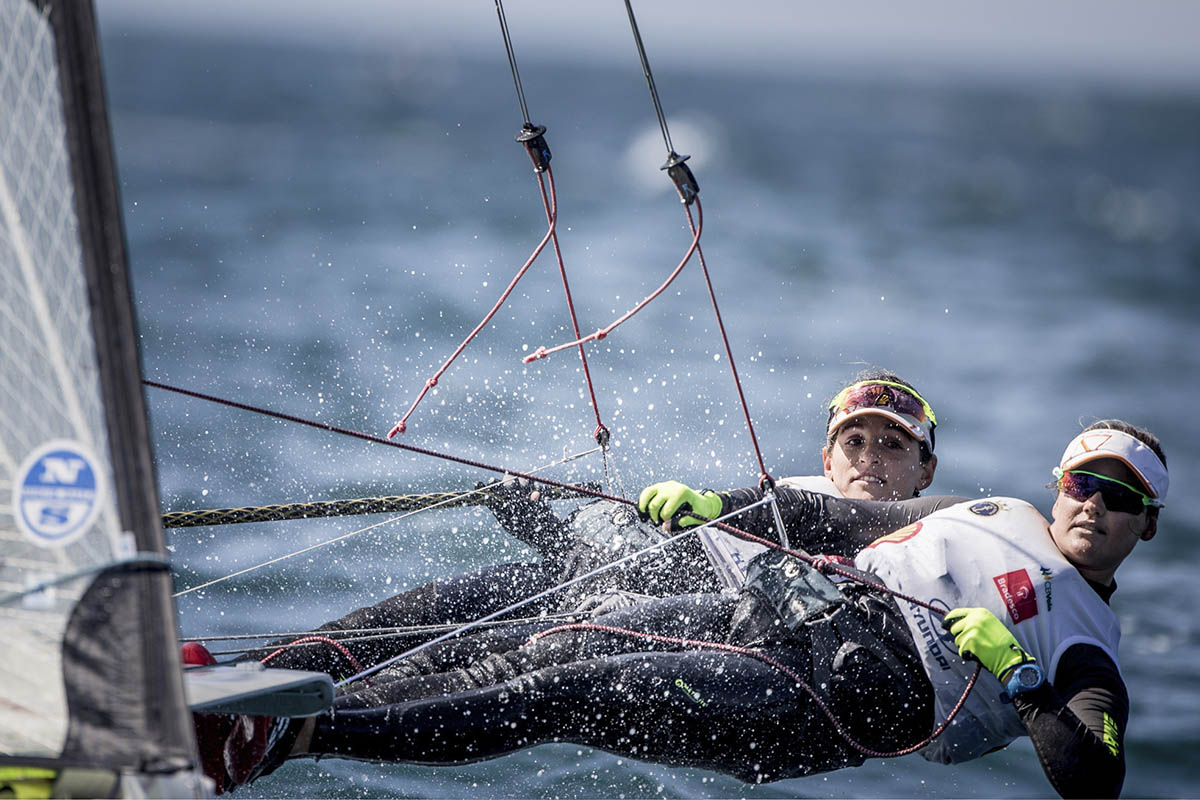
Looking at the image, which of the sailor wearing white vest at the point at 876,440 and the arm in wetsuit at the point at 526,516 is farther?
the arm in wetsuit at the point at 526,516

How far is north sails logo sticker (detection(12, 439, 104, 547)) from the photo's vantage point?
1.91 metres

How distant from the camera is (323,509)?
386 centimetres

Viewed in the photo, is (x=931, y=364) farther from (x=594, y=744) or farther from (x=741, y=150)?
(x=741, y=150)

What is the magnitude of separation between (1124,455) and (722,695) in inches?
39.4

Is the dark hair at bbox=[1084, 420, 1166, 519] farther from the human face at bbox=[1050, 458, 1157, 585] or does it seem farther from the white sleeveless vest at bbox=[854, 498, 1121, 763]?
the white sleeveless vest at bbox=[854, 498, 1121, 763]

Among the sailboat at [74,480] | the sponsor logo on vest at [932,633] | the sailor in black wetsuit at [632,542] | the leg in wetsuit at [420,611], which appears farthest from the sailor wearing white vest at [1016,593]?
the sailboat at [74,480]

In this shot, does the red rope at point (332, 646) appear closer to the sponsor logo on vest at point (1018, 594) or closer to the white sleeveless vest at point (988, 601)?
the white sleeveless vest at point (988, 601)

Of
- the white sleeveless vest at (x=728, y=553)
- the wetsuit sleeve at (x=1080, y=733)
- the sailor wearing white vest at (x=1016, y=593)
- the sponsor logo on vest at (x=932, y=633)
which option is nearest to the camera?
the wetsuit sleeve at (x=1080, y=733)

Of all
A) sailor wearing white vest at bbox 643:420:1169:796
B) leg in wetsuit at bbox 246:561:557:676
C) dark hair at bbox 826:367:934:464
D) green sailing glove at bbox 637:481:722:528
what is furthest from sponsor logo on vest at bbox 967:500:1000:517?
leg in wetsuit at bbox 246:561:557:676

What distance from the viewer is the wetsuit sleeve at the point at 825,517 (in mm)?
3400

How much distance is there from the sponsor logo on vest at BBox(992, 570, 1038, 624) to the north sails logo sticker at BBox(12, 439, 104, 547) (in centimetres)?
191

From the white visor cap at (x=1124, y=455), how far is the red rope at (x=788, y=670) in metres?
0.52

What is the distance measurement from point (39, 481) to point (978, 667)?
6.08 feet

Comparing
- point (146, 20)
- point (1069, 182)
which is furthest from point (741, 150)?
point (146, 20)
